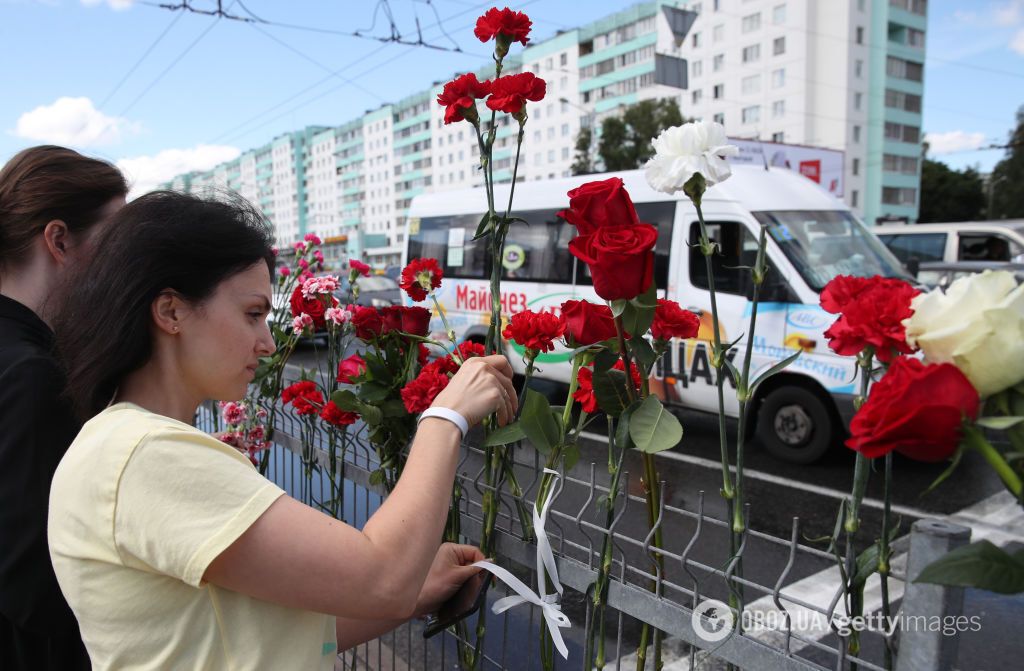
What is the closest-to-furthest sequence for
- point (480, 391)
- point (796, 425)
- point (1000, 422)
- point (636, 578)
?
point (1000, 422) → point (480, 391) → point (636, 578) → point (796, 425)

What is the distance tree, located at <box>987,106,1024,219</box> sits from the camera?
49.6m

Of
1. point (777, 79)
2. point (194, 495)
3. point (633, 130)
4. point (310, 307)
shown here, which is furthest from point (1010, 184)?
point (194, 495)

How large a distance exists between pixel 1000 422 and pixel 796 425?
602 cm

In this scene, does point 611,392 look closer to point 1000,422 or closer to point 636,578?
point 1000,422

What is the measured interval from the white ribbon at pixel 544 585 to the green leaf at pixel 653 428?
9.6 inches

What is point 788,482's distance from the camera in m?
5.81

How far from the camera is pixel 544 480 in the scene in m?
1.34

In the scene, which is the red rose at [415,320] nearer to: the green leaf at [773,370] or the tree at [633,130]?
the green leaf at [773,370]

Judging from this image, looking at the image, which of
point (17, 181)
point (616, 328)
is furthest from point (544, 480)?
point (17, 181)

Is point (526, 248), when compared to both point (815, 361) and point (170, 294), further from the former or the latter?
point (170, 294)

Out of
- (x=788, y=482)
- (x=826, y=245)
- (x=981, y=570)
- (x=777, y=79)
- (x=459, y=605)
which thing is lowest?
(x=788, y=482)

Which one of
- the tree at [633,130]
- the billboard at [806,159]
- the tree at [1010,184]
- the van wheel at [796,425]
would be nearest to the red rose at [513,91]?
the van wheel at [796,425]

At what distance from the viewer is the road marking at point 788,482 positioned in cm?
502

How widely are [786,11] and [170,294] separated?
53554mm
